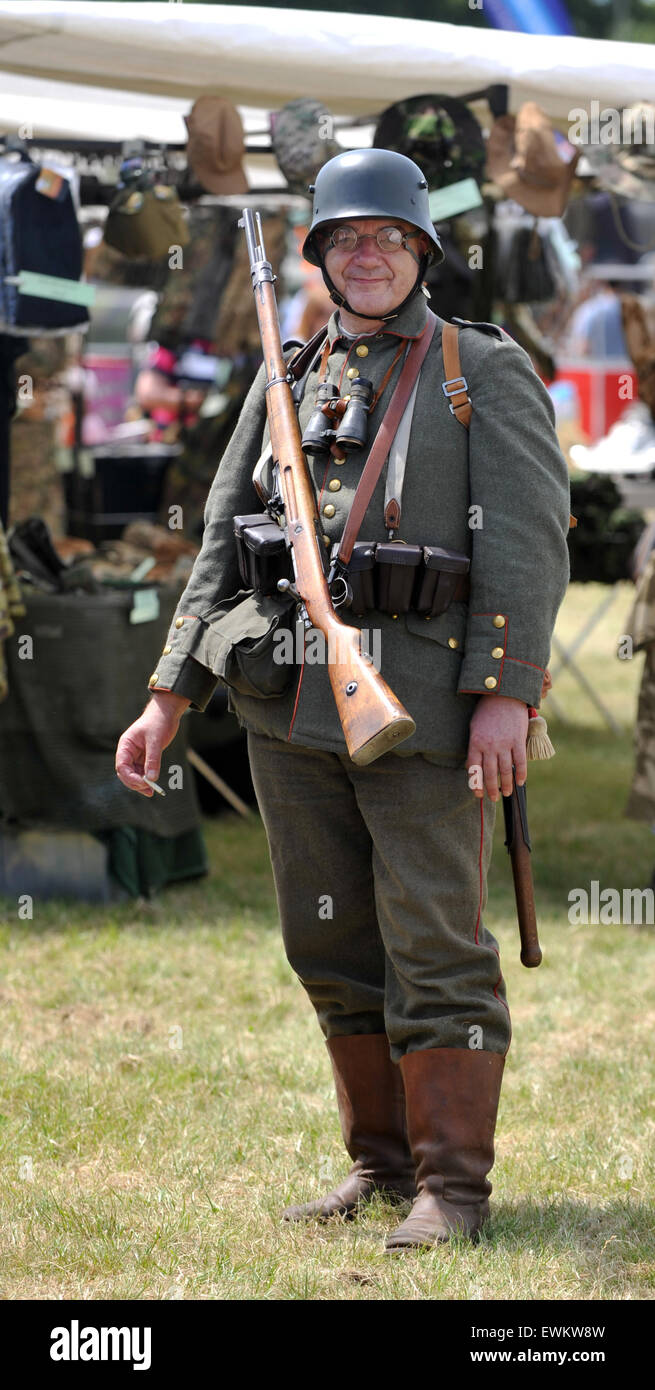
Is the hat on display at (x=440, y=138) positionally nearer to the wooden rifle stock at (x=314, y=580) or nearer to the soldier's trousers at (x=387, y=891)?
the wooden rifle stock at (x=314, y=580)

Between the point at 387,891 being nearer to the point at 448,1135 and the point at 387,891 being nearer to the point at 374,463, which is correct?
the point at 448,1135

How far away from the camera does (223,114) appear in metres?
5.85

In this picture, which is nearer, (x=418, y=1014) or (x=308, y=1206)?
(x=418, y=1014)

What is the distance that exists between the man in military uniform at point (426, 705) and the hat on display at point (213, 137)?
2962mm

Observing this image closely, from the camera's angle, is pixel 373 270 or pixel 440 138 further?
pixel 440 138

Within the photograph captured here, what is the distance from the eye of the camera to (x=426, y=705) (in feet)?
9.85

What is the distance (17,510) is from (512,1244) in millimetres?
6032

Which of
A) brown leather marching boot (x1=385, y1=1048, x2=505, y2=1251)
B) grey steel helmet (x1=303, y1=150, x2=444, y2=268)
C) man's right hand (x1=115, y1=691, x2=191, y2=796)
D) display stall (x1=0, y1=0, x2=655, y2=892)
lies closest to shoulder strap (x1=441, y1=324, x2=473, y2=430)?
grey steel helmet (x1=303, y1=150, x2=444, y2=268)

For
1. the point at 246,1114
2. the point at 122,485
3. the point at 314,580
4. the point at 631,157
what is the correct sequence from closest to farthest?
the point at 314,580 < the point at 246,1114 < the point at 631,157 < the point at 122,485

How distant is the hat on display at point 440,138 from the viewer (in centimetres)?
573

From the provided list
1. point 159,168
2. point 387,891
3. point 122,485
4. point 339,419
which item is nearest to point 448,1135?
point 387,891

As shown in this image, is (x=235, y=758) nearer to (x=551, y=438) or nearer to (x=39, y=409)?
(x=39, y=409)

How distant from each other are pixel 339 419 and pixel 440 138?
9.98ft
